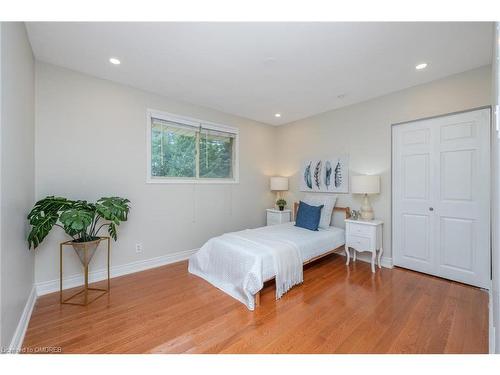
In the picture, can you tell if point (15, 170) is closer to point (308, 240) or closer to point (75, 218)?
point (75, 218)

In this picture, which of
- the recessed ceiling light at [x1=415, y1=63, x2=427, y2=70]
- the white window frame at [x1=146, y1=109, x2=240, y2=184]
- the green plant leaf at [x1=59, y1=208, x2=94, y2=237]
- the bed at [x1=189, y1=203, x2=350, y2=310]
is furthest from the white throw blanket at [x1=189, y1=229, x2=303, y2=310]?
the recessed ceiling light at [x1=415, y1=63, x2=427, y2=70]

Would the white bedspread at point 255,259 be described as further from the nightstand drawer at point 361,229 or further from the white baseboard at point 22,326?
the white baseboard at point 22,326

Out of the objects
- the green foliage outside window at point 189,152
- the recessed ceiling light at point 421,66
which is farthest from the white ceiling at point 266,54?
the green foliage outside window at point 189,152

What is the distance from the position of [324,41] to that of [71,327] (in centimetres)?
334

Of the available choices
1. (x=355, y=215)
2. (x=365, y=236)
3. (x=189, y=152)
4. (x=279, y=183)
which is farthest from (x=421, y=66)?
(x=189, y=152)

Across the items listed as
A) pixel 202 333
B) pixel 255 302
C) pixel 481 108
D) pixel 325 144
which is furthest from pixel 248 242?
pixel 481 108

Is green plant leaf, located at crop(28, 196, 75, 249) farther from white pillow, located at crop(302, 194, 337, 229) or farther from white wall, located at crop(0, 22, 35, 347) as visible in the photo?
white pillow, located at crop(302, 194, 337, 229)

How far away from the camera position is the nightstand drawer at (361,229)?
10.1 ft

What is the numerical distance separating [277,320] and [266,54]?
8.38 feet

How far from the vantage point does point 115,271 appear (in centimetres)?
284

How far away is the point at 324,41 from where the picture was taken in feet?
6.68
